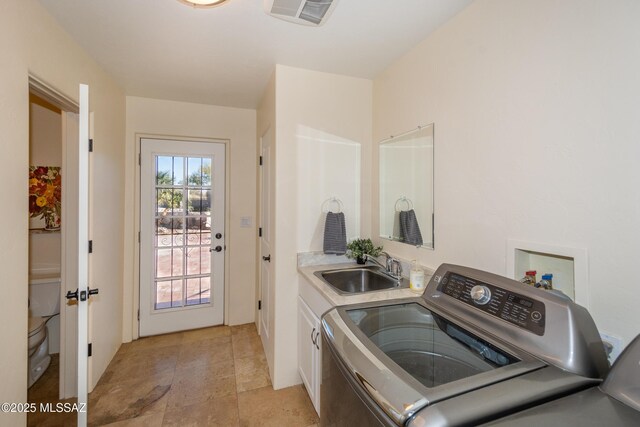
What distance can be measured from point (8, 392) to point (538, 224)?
2.39 meters

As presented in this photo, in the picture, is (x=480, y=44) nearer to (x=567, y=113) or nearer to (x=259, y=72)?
(x=567, y=113)

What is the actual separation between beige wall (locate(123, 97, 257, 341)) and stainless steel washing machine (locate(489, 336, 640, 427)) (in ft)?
Result: 9.13

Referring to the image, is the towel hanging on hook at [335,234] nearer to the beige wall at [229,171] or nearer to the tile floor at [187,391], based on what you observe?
the tile floor at [187,391]

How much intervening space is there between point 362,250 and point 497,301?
119 cm

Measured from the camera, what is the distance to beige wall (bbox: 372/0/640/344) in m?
0.89

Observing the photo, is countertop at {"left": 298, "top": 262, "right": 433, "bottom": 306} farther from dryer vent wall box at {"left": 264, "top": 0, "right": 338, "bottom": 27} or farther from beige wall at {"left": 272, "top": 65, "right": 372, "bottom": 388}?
dryer vent wall box at {"left": 264, "top": 0, "right": 338, "bottom": 27}

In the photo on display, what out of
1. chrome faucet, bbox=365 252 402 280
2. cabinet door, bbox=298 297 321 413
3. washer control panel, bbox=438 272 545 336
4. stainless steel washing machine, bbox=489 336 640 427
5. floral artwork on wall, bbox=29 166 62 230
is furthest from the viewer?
floral artwork on wall, bbox=29 166 62 230

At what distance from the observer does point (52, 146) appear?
8.95 feet

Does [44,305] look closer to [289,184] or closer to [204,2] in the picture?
[289,184]

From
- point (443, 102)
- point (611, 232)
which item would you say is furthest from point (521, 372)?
point (443, 102)

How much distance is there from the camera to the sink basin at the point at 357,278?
1.93 meters

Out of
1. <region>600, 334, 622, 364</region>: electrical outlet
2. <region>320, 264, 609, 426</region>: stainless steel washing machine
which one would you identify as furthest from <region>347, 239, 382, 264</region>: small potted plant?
<region>600, 334, 622, 364</region>: electrical outlet

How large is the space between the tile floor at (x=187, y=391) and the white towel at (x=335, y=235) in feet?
3.56

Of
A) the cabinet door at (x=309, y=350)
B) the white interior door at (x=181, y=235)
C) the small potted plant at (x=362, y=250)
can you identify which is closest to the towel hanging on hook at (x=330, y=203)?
the small potted plant at (x=362, y=250)
